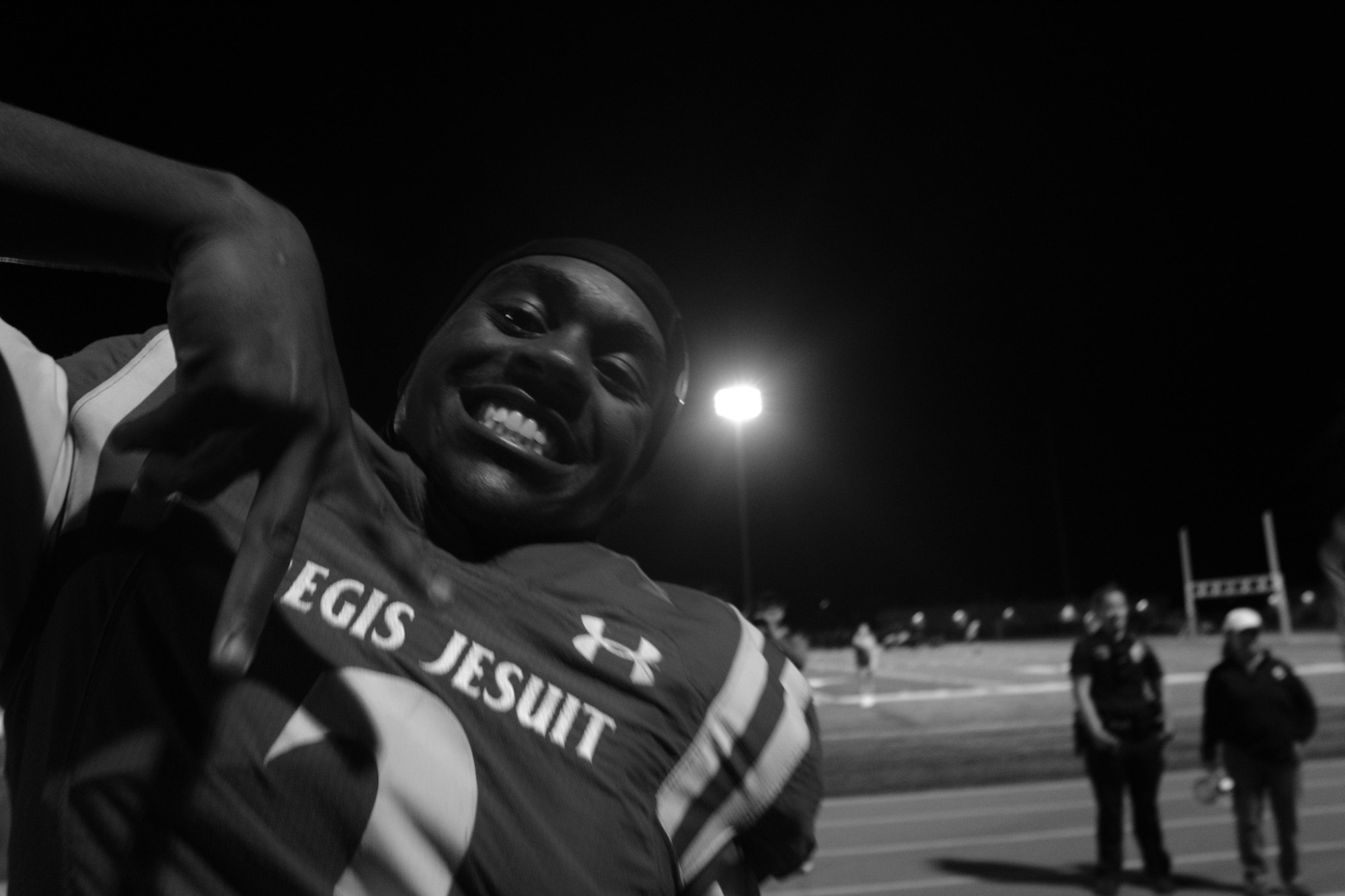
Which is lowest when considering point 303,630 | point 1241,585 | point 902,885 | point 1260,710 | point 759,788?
point 1241,585

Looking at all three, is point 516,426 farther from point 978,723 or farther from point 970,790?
point 978,723

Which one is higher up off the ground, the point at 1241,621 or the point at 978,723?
the point at 1241,621

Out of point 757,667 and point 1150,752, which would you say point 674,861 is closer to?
point 757,667

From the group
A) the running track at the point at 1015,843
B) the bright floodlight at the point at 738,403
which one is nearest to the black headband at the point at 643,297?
the running track at the point at 1015,843

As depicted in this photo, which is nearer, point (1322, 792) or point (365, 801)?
point (365, 801)

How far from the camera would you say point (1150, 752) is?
19.2 ft

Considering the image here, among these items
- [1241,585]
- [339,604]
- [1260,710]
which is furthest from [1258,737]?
[1241,585]

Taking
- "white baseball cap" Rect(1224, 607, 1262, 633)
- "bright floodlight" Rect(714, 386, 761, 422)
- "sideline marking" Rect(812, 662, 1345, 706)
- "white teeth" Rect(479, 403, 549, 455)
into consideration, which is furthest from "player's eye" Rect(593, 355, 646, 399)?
"sideline marking" Rect(812, 662, 1345, 706)

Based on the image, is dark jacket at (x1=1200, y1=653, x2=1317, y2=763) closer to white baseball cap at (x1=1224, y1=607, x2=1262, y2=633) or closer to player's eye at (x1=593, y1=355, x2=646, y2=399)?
white baseball cap at (x1=1224, y1=607, x2=1262, y2=633)

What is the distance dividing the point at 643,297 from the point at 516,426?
0.87ft

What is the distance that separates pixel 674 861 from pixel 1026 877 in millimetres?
6390

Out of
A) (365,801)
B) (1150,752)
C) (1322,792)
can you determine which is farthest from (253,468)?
(1322,792)

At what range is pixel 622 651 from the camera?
1022 mm

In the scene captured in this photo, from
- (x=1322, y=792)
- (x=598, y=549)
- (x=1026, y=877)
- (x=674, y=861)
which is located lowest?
(x=1322, y=792)
